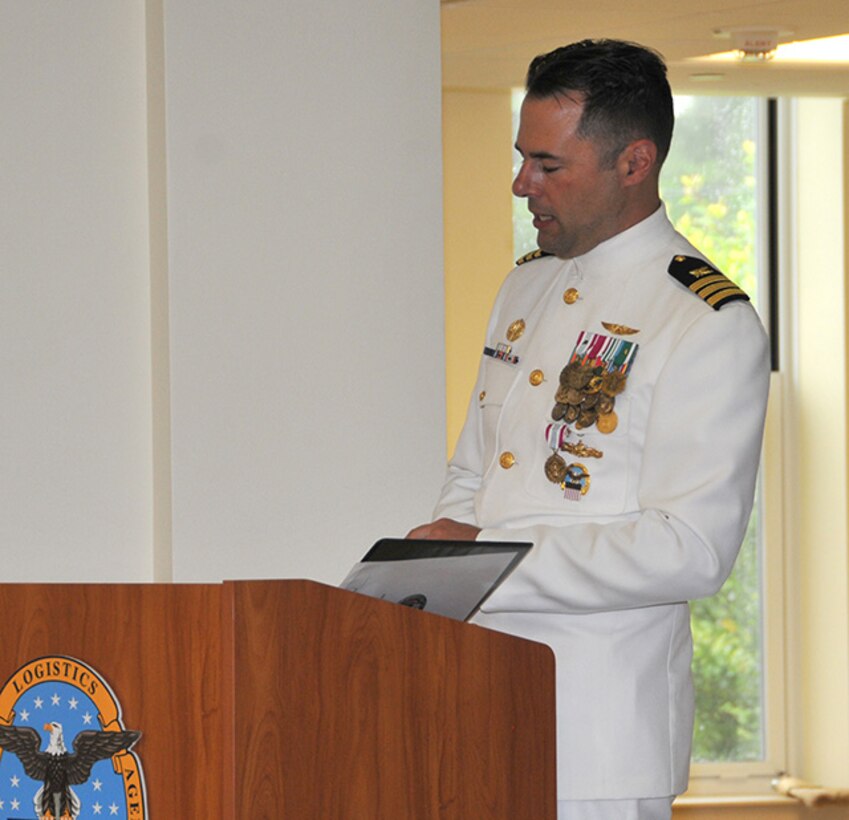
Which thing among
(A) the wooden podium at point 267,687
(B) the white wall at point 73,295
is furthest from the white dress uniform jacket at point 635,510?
(B) the white wall at point 73,295

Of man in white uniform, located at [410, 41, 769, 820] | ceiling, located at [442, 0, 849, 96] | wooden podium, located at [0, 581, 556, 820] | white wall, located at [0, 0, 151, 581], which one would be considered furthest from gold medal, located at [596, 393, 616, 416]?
ceiling, located at [442, 0, 849, 96]

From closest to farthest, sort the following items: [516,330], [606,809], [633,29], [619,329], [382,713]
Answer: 1. [382,713]
2. [606,809]
3. [619,329]
4. [516,330]
5. [633,29]

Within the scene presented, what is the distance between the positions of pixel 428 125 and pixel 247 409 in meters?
0.60

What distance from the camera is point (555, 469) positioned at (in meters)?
1.96

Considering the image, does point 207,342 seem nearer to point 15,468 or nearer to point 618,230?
point 15,468

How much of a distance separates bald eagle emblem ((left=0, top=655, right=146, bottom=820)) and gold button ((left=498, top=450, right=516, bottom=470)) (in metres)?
0.76

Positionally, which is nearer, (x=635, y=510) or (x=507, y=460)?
(x=635, y=510)

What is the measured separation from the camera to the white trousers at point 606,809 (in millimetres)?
1863

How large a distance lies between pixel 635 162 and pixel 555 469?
15.8 inches

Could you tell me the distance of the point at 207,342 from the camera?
8.70 ft

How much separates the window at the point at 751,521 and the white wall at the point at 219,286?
299cm

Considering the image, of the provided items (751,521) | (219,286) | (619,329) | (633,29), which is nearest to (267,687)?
(619,329)

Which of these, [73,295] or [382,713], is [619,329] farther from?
[73,295]

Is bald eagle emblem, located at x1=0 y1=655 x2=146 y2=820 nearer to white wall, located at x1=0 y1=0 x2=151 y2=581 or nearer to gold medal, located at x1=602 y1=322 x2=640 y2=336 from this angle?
gold medal, located at x1=602 y1=322 x2=640 y2=336
